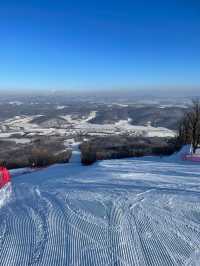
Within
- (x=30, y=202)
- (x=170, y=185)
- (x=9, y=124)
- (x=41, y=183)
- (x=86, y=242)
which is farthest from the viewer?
(x=9, y=124)

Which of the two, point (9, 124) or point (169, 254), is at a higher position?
point (169, 254)

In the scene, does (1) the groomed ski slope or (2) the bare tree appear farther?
(2) the bare tree

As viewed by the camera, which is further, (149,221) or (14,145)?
(14,145)

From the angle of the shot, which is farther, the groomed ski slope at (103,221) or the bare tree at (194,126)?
the bare tree at (194,126)

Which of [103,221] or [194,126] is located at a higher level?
[194,126]

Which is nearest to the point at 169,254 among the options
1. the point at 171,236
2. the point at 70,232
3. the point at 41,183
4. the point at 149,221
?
the point at 171,236

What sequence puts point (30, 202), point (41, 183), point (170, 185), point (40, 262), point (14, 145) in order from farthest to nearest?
point (14, 145) < point (41, 183) < point (170, 185) < point (30, 202) < point (40, 262)

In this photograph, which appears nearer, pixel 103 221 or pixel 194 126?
pixel 103 221

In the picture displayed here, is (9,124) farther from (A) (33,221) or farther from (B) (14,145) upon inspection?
(A) (33,221)
